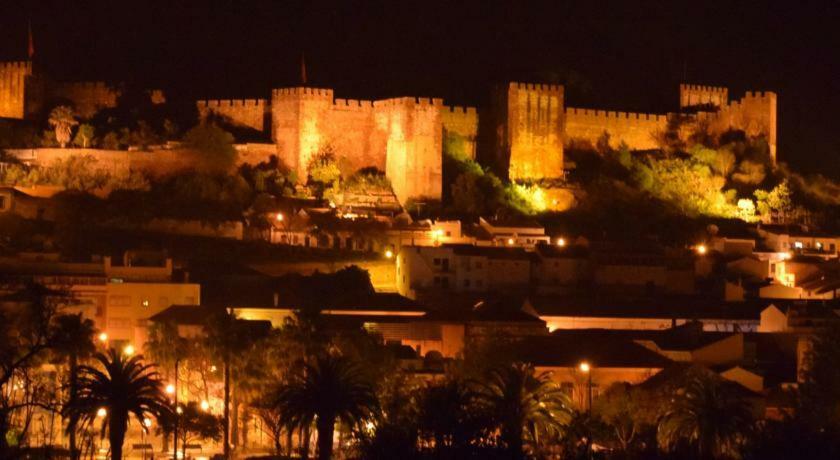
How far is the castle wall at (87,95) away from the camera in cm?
7769

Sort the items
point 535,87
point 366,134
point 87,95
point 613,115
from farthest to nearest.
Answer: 1. point 613,115
2. point 535,87
3. point 87,95
4. point 366,134

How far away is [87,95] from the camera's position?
78.4 m

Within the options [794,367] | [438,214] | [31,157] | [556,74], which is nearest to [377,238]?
[438,214]

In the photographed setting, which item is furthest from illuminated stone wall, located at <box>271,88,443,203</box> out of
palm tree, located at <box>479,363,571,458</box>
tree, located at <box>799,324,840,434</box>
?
palm tree, located at <box>479,363,571,458</box>

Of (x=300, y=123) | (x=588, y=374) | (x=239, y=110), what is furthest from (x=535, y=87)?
(x=588, y=374)

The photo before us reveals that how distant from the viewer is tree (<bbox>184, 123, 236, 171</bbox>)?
7131 cm

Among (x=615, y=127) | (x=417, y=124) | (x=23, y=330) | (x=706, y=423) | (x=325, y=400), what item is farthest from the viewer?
(x=615, y=127)

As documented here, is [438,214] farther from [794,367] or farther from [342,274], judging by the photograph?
[794,367]

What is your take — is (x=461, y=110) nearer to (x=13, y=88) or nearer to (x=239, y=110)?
(x=239, y=110)

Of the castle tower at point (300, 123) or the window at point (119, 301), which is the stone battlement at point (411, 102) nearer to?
the castle tower at point (300, 123)

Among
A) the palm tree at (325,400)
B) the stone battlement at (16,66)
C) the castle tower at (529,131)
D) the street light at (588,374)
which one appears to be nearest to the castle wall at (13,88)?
the stone battlement at (16,66)

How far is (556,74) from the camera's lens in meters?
89.9

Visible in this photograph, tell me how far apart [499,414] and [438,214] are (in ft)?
103

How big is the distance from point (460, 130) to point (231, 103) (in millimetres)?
9202
